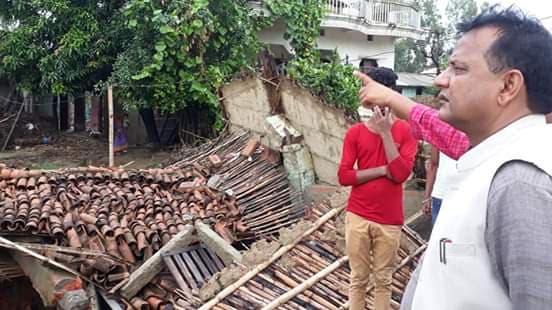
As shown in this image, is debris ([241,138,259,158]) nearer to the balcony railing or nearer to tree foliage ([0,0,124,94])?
tree foliage ([0,0,124,94])

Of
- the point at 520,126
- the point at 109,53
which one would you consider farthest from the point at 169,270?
the point at 109,53

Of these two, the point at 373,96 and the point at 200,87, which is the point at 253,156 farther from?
the point at 373,96

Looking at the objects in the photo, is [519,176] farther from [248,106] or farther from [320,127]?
[248,106]

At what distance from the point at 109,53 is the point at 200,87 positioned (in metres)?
2.94

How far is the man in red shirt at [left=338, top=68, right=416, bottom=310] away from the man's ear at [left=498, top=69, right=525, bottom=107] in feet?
6.66

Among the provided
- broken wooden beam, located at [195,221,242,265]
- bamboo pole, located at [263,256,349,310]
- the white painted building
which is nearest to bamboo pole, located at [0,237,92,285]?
broken wooden beam, located at [195,221,242,265]

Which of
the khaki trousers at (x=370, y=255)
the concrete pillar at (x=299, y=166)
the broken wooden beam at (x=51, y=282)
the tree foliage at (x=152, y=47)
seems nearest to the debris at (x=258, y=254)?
the khaki trousers at (x=370, y=255)

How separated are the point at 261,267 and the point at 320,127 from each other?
99.9 inches

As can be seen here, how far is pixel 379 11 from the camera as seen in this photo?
50.4ft

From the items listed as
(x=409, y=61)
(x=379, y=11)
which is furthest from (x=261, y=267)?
(x=409, y=61)

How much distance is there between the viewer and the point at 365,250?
10.7 ft

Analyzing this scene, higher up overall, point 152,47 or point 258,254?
point 152,47

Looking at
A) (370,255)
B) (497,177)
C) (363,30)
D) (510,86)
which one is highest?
(363,30)

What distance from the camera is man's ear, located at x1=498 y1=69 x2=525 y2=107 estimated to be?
1051 mm
